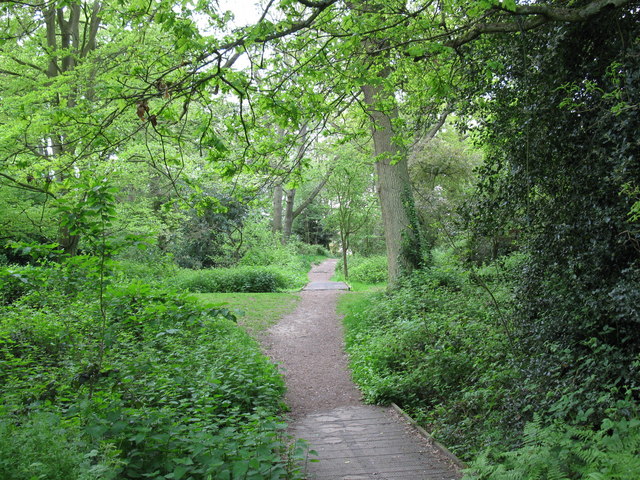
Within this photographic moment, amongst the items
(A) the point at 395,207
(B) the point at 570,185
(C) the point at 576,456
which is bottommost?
(C) the point at 576,456

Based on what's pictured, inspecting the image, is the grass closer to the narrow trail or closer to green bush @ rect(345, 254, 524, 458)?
the narrow trail

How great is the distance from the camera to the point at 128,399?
15.0ft

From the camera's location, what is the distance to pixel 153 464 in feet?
11.1

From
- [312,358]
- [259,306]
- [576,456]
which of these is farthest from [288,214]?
[576,456]

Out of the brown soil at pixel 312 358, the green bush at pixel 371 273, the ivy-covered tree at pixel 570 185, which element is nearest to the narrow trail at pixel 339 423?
the brown soil at pixel 312 358

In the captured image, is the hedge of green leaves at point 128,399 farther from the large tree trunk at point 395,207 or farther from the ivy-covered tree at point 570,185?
the large tree trunk at point 395,207

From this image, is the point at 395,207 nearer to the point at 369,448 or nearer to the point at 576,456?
the point at 369,448

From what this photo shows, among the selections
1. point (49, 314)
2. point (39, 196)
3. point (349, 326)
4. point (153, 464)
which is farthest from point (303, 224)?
point (153, 464)

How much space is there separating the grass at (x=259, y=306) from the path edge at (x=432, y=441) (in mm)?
5613

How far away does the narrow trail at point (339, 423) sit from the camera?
14.4 feet

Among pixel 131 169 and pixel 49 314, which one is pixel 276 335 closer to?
pixel 49 314

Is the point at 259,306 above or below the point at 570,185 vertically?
below

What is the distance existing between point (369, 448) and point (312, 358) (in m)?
4.74

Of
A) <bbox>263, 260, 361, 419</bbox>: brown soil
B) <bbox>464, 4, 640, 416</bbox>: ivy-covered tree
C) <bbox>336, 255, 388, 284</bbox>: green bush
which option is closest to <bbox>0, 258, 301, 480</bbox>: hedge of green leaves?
<bbox>263, 260, 361, 419</bbox>: brown soil
